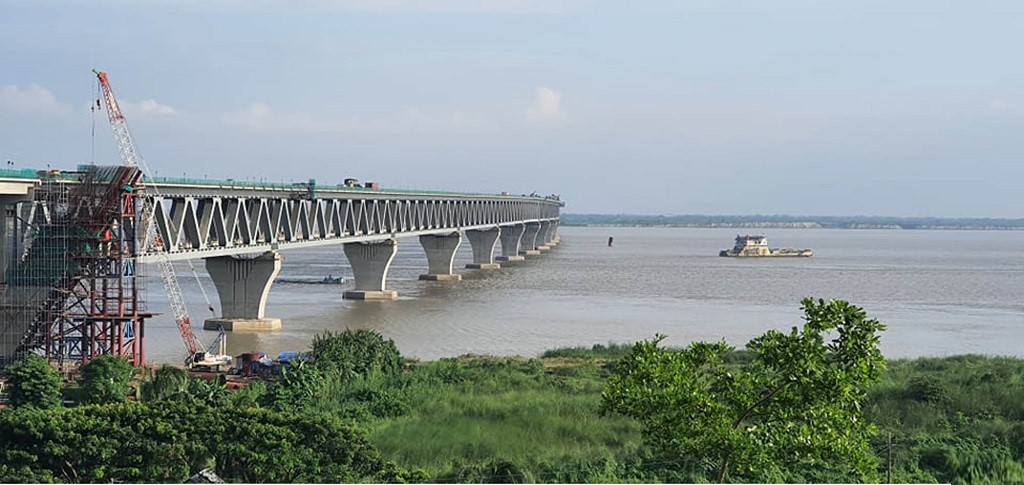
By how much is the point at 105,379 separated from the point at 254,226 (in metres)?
33.9

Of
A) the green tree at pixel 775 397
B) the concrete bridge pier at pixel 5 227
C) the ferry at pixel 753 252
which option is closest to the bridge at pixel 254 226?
the concrete bridge pier at pixel 5 227

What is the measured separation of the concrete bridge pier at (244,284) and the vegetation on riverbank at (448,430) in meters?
28.9

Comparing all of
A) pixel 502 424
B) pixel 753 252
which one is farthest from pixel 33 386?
pixel 753 252

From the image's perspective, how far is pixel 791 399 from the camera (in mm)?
19578

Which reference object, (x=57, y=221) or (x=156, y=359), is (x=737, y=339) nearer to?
(x=156, y=359)

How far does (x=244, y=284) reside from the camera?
72.8 meters

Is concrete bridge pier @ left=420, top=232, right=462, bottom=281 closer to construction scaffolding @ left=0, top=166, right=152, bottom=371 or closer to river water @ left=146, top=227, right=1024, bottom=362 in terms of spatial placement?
river water @ left=146, top=227, right=1024, bottom=362

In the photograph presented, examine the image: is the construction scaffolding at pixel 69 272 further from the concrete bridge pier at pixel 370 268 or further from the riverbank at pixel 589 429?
the concrete bridge pier at pixel 370 268

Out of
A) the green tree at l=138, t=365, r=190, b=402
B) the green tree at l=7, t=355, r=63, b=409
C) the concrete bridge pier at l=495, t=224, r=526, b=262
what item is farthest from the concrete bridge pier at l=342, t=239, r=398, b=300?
the concrete bridge pier at l=495, t=224, r=526, b=262

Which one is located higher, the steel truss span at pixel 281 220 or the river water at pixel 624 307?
the steel truss span at pixel 281 220

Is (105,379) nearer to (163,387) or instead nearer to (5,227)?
(163,387)

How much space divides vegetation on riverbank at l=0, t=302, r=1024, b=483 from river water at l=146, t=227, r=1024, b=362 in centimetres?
1944

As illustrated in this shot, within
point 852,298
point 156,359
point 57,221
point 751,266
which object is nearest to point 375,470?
point 57,221

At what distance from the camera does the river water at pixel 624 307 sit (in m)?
65.6
